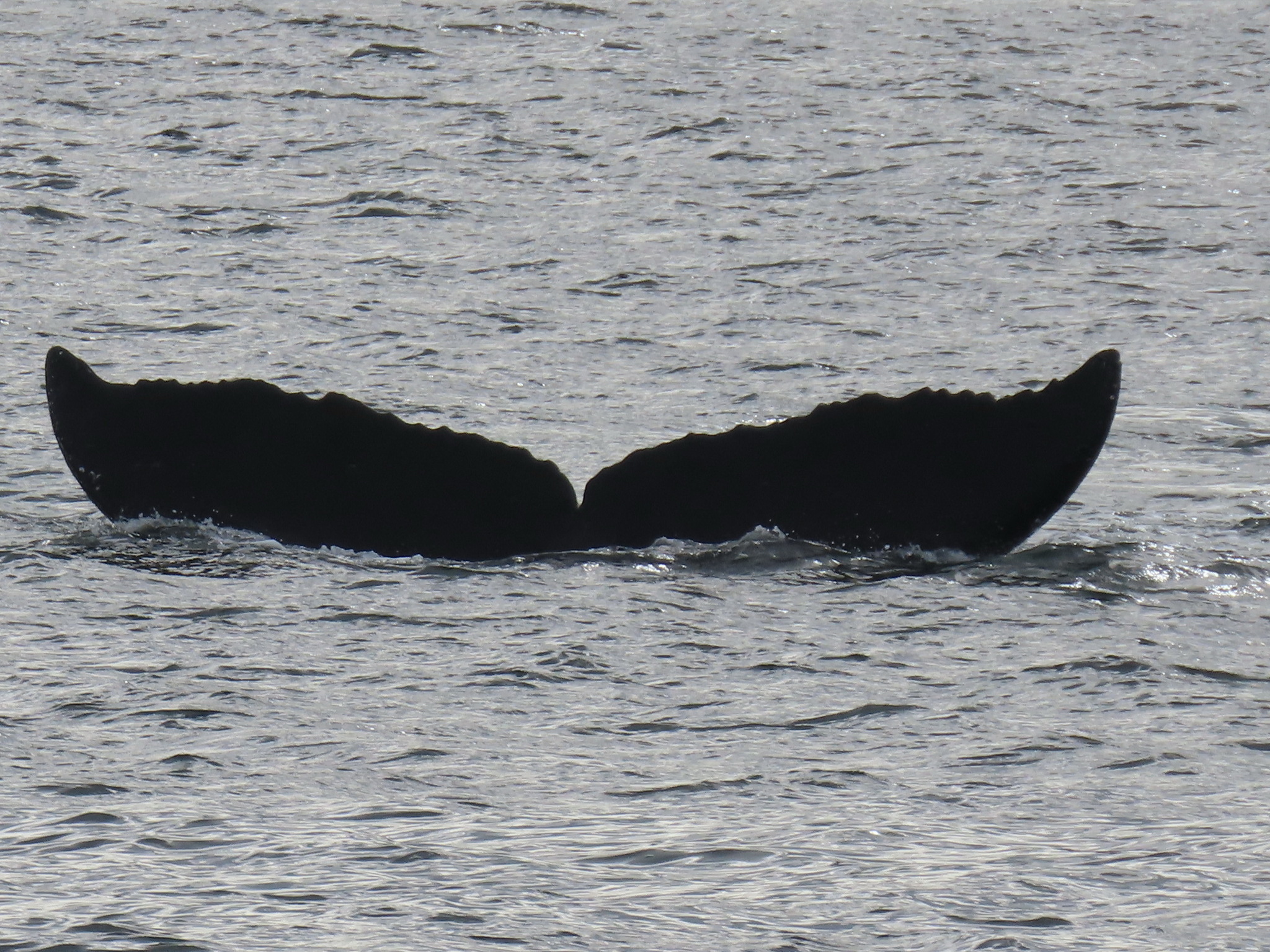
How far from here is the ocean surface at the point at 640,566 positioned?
166 inches

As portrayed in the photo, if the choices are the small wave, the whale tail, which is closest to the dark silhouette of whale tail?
the whale tail

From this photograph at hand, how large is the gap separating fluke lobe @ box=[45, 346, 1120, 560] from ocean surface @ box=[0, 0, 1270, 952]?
13 cm

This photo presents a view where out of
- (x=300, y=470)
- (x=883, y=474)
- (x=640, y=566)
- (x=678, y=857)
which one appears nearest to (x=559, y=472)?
(x=640, y=566)

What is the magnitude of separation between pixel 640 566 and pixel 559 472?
0.42 meters

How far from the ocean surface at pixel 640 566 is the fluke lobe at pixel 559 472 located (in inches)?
5.0

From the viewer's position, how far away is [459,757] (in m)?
5.04

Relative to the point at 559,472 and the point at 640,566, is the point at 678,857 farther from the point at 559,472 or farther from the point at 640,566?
the point at 640,566

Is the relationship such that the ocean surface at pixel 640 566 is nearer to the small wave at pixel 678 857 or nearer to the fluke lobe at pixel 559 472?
the small wave at pixel 678 857

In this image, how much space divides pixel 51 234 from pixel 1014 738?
33.1 feet

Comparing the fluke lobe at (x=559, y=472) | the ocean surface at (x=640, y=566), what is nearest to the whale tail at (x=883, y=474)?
the fluke lobe at (x=559, y=472)

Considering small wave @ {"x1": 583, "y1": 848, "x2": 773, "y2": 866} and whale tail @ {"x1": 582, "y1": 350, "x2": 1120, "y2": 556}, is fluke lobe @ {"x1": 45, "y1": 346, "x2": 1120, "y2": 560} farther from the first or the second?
small wave @ {"x1": 583, "y1": 848, "x2": 773, "y2": 866}

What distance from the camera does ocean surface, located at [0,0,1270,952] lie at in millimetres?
4219

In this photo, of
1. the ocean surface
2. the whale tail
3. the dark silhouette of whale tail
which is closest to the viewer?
the ocean surface

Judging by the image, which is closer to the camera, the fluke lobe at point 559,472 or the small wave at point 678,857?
the small wave at point 678,857
